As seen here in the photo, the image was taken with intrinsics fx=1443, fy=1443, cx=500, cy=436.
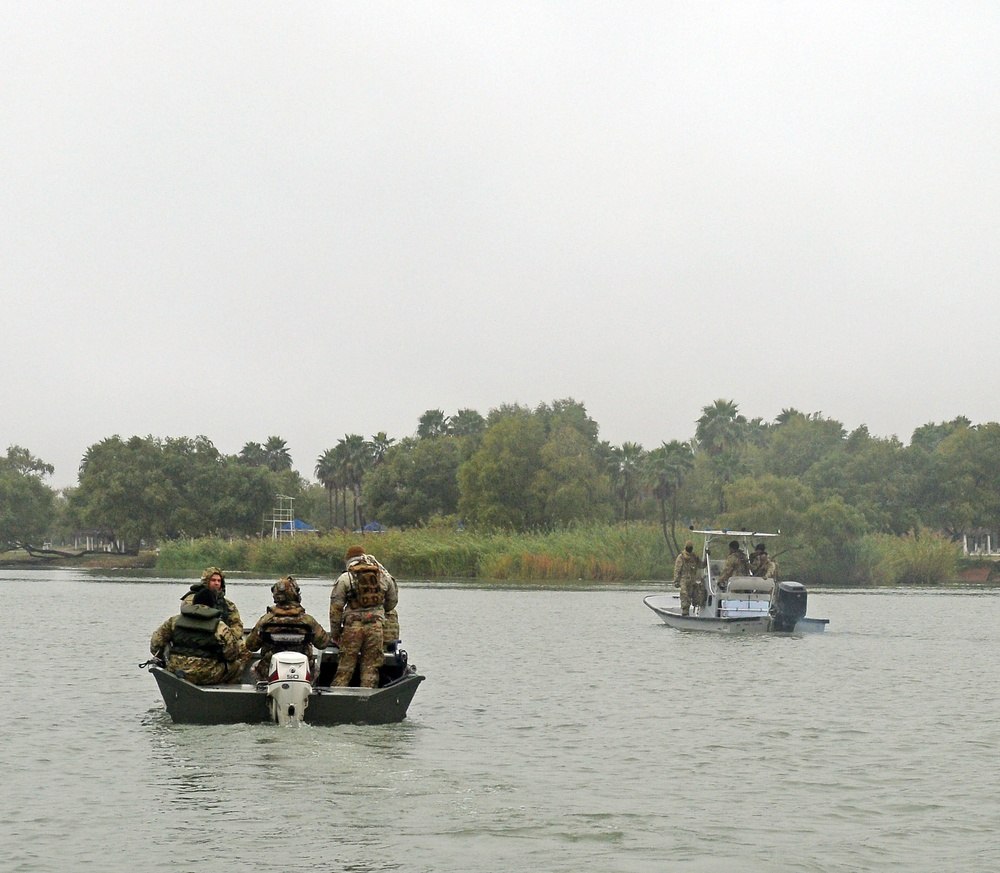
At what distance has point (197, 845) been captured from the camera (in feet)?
39.0

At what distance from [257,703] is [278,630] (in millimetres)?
1030

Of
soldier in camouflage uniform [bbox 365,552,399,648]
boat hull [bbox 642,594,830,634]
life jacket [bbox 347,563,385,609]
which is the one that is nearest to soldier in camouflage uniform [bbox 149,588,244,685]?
life jacket [bbox 347,563,385,609]

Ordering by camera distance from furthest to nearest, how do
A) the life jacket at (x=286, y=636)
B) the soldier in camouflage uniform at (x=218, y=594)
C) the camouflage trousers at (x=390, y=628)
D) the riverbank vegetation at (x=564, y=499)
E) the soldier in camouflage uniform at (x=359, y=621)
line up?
the riverbank vegetation at (x=564, y=499) < the camouflage trousers at (x=390, y=628) < the soldier in camouflage uniform at (x=359, y=621) < the soldier in camouflage uniform at (x=218, y=594) < the life jacket at (x=286, y=636)

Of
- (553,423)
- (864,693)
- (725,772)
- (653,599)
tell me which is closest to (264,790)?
(725,772)

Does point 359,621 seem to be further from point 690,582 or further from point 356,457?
point 356,457

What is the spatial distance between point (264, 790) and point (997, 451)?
115615 mm

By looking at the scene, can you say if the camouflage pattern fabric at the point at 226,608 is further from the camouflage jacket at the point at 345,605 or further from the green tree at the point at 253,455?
the green tree at the point at 253,455

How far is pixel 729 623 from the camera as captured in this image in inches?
1452

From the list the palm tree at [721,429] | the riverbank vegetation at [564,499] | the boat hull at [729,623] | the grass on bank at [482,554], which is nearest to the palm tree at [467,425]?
the riverbank vegetation at [564,499]

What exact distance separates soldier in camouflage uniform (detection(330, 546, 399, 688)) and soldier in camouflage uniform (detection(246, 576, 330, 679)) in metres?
0.41

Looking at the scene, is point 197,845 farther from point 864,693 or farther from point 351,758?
point 864,693

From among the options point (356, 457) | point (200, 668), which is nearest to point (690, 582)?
point (200, 668)

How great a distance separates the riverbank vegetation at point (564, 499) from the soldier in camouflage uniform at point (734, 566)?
34.3 meters

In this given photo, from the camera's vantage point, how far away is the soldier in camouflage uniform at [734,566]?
37534mm
